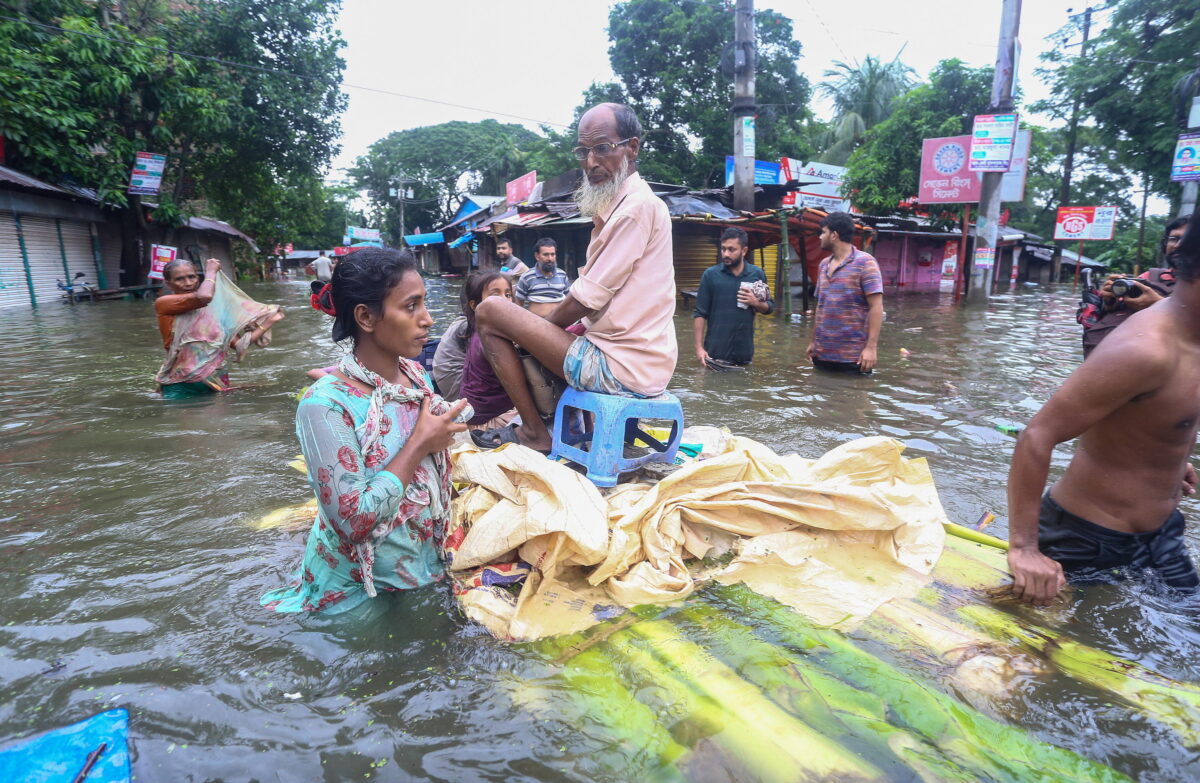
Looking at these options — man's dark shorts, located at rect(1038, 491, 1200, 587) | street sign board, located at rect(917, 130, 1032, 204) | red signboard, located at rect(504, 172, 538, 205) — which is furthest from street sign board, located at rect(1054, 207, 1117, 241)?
man's dark shorts, located at rect(1038, 491, 1200, 587)

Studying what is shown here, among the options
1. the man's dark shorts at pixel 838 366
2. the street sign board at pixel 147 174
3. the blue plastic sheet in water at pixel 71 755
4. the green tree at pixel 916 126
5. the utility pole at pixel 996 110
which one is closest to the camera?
the blue plastic sheet in water at pixel 71 755

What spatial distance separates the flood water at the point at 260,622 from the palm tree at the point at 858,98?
2535 cm

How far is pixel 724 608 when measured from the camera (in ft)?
7.89

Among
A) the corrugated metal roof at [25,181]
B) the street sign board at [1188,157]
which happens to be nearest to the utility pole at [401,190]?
the corrugated metal roof at [25,181]

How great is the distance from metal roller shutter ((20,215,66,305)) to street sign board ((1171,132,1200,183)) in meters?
24.2

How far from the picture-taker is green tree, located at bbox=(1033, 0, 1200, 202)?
1773 cm

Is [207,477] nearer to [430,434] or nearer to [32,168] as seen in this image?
[430,434]

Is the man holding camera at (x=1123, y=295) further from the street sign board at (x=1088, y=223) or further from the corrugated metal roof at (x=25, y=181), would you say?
the street sign board at (x=1088, y=223)

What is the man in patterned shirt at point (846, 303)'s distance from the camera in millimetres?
5512

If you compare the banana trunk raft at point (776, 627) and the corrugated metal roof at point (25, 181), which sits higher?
the corrugated metal roof at point (25, 181)

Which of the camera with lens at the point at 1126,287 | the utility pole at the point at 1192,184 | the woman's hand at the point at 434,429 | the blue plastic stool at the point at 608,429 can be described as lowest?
the blue plastic stool at the point at 608,429

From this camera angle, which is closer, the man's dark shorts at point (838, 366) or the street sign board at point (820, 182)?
the man's dark shorts at point (838, 366)

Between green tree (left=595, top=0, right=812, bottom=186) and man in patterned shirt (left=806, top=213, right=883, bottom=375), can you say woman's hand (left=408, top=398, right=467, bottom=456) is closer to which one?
man in patterned shirt (left=806, top=213, right=883, bottom=375)

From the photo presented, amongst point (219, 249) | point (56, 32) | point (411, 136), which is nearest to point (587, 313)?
point (56, 32)
